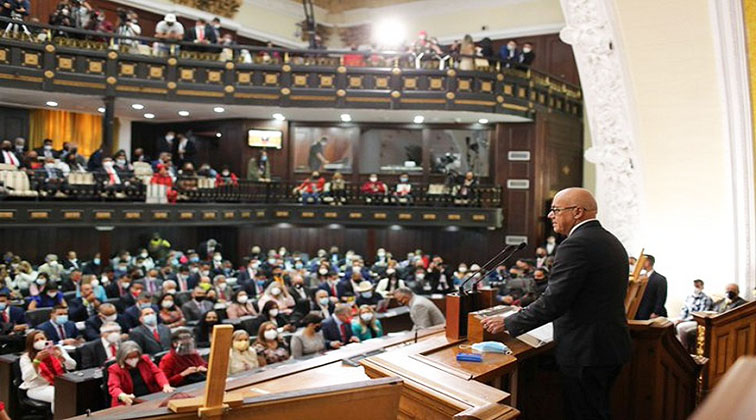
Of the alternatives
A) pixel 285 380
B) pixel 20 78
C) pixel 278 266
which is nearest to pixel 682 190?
pixel 285 380

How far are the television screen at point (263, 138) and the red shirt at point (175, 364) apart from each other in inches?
603

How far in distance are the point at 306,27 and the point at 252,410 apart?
A: 80.5 feet

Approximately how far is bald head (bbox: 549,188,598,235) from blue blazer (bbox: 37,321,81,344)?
817cm

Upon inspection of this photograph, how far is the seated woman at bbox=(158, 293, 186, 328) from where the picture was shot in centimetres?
1014

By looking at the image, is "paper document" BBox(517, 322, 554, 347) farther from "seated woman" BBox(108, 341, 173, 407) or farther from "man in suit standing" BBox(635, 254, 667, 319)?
"seated woman" BBox(108, 341, 173, 407)

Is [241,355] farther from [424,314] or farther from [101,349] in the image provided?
[424,314]

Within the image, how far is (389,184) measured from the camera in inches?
875

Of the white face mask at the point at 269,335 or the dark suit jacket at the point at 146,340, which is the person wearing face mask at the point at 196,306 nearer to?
the dark suit jacket at the point at 146,340

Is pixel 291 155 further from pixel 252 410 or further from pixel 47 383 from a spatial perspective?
pixel 252 410

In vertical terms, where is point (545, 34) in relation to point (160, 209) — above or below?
above

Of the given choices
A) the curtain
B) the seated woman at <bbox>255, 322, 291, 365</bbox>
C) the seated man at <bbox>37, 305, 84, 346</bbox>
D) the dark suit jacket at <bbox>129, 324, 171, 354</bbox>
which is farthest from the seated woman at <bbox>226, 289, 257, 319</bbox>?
the curtain

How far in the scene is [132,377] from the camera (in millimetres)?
7004

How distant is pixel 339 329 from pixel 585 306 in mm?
6177

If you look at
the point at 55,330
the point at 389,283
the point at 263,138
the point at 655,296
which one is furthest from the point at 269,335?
the point at 263,138
